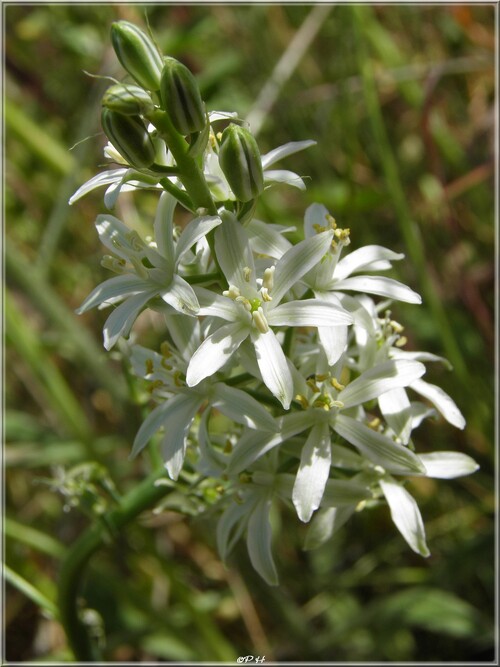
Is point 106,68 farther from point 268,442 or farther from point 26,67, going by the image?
point 268,442

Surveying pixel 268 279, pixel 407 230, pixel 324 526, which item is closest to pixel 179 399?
pixel 268 279

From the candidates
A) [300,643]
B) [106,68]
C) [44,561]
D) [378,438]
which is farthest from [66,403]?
[378,438]

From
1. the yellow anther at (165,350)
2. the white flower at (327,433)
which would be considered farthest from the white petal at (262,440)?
the yellow anther at (165,350)

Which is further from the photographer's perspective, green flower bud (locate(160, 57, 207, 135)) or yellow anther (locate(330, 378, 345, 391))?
yellow anther (locate(330, 378, 345, 391))

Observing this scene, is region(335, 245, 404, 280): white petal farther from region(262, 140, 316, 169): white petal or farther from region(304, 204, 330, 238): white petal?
region(262, 140, 316, 169): white petal

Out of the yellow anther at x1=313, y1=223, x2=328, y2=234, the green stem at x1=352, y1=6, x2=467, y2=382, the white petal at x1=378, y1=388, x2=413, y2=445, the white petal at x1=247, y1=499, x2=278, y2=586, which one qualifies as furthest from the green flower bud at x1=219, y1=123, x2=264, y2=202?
the green stem at x1=352, y1=6, x2=467, y2=382
